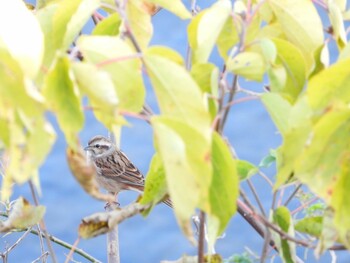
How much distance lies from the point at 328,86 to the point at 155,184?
1.00 ft

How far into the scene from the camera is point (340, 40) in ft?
3.62

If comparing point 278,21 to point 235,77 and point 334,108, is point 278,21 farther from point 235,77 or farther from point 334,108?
point 334,108

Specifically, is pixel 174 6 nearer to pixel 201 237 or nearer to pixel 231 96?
pixel 231 96

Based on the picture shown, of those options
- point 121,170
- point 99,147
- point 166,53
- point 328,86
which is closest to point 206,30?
point 166,53

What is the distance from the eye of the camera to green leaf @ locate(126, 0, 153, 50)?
106cm

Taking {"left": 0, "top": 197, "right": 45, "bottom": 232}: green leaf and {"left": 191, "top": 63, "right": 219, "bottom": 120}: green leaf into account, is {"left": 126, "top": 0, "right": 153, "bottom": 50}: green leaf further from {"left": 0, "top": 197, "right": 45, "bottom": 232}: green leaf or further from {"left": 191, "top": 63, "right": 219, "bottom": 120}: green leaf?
{"left": 0, "top": 197, "right": 45, "bottom": 232}: green leaf

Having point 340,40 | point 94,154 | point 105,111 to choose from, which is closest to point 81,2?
point 105,111

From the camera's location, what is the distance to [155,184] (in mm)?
1017

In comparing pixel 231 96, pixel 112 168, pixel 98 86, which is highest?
pixel 98 86

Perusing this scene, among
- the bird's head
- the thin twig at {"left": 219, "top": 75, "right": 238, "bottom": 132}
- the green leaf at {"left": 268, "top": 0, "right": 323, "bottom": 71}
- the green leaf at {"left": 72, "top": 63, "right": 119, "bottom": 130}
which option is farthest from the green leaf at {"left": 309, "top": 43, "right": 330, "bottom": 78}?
the bird's head

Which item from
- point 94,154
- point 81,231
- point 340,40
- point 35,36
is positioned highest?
point 35,36

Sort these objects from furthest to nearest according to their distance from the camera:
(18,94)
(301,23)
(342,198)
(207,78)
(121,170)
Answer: (121,170), (301,23), (207,78), (342,198), (18,94)

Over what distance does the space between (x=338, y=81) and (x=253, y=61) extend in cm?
12

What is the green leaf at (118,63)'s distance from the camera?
0.82 m
